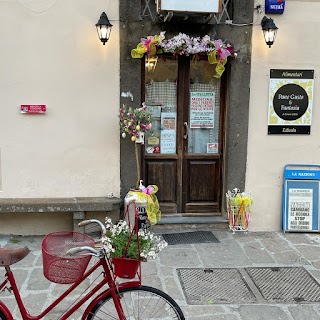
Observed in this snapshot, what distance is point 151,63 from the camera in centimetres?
564

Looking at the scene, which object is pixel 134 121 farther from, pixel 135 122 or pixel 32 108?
pixel 32 108

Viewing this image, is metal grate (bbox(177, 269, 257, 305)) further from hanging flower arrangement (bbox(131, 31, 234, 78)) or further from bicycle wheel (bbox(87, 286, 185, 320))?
hanging flower arrangement (bbox(131, 31, 234, 78))

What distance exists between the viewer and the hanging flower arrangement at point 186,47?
5.23 meters

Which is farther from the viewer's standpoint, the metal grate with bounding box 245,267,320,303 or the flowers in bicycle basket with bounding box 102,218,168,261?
the metal grate with bounding box 245,267,320,303

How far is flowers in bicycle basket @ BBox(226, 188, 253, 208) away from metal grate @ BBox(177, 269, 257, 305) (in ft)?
4.13

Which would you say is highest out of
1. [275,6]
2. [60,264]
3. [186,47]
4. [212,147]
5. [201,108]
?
[275,6]

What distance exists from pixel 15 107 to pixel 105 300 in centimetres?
344

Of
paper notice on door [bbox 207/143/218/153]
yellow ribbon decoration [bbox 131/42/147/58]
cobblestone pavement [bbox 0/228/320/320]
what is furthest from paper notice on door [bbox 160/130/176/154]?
cobblestone pavement [bbox 0/228/320/320]

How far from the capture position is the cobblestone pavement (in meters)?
3.60

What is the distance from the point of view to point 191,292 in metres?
3.97

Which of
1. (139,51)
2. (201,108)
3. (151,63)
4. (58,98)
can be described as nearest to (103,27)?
(139,51)

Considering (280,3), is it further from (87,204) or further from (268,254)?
(87,204)

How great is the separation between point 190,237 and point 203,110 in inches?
74.4

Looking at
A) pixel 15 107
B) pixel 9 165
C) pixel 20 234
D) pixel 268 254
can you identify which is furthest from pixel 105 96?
pixel 268 254
